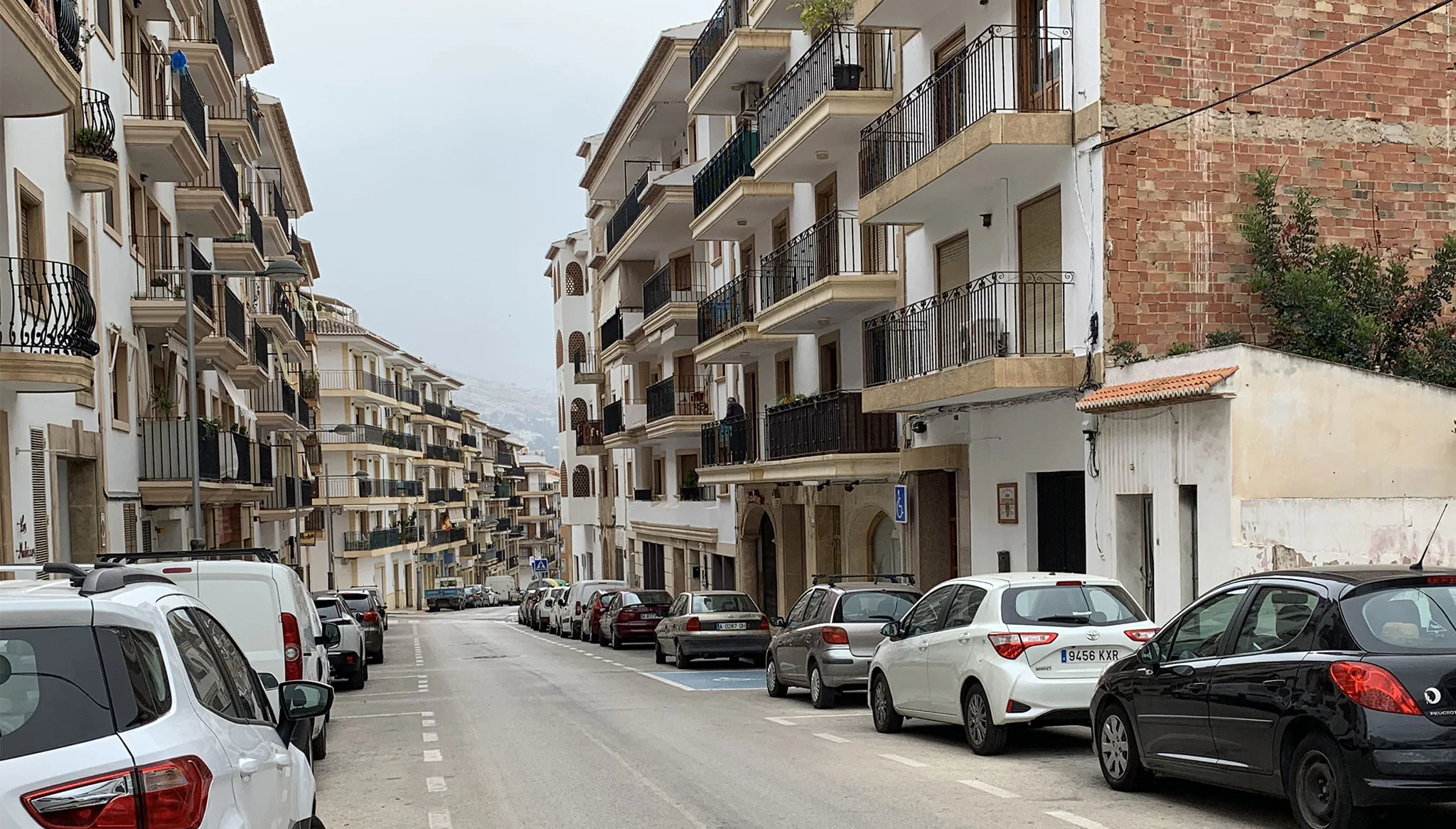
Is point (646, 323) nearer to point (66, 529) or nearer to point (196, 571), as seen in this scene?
point (66, 529)

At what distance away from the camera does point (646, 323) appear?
1761 inches

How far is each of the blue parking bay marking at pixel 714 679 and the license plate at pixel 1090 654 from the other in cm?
992

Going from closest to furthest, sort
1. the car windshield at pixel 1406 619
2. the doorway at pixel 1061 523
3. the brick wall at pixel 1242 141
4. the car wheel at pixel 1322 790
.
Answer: the car wheel at pixel 1322 790, the car windshield at pixel 1406 619, the brick wall at pixel 1242 141, the doorway at pixel 1061 523

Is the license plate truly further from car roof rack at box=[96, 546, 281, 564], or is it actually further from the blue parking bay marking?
the blue parking bay marking

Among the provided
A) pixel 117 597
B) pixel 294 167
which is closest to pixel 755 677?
pixel 117 597

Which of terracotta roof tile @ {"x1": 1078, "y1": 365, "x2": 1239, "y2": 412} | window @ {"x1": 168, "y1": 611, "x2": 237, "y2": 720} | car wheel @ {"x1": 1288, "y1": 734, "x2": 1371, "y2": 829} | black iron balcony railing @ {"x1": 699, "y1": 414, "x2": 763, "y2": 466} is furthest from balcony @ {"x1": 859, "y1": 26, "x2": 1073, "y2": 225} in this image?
window @ {"x1": 168, "y1": 611, "x2": 237, "y2": 720}

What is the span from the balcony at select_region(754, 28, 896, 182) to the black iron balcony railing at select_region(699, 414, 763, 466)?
570 centimetres

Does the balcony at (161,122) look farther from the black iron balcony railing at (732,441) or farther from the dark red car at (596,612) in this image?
the dark red car at (596,612)

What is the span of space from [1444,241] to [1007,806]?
12.8 meters

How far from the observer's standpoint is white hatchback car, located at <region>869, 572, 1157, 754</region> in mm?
12469

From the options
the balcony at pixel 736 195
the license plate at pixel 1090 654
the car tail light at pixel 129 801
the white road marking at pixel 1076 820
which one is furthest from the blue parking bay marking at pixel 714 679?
the car tail light at pixel 129 801

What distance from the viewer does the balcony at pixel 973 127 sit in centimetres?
1916

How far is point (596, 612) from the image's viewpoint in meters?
38.5

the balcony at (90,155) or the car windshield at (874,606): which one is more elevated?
the balcony at (90,155)
